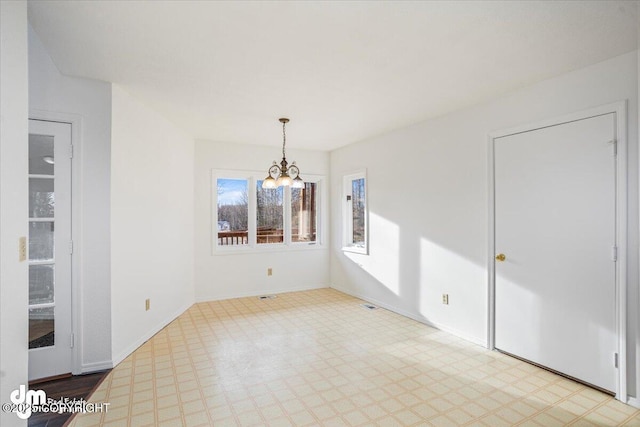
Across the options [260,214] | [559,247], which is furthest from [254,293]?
[559,247]

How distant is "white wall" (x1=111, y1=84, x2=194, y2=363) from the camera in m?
3.12

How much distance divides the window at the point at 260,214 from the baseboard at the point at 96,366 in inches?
97.8

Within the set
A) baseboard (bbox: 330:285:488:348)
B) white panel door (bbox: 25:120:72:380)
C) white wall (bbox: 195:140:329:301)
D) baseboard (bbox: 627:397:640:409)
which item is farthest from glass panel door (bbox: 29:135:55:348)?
baseboard (bbox: 627:397:640:409)

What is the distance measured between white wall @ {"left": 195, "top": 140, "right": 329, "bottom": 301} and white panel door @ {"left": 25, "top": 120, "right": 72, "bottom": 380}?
7.64ft

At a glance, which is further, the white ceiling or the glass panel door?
the glass panel door

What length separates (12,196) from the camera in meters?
1.65

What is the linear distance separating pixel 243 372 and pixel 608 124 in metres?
3.69

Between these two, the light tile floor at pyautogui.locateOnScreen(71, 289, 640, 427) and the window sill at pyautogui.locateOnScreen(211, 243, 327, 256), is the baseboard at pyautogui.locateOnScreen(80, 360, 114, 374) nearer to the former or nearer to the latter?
the light tile floor at pyautogui.locateOnScreen(71, 289, 640, 427)

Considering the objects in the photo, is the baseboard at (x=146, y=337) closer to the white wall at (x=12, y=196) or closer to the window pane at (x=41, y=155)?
the white wall at (x=12, y=196)

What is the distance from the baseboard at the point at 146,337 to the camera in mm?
3105

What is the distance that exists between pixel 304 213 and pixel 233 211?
4.45 ft

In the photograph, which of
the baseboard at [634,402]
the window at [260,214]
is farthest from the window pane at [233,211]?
the baseboard at [634,402]

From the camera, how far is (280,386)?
2.67 meters

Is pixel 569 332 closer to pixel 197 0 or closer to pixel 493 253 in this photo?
pixel 493 253
